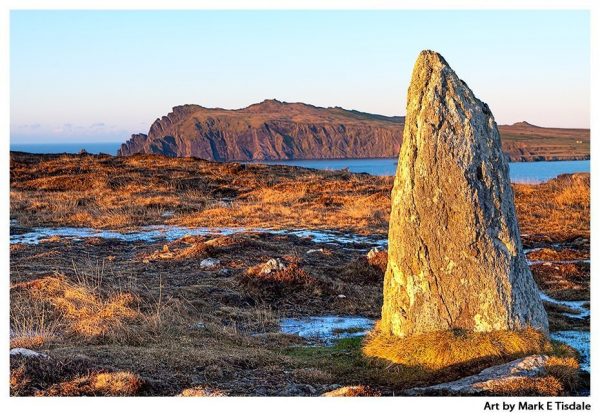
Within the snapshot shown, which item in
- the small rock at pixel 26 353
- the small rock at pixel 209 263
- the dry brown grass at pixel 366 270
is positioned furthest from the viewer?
the small rock at pixel 209 263

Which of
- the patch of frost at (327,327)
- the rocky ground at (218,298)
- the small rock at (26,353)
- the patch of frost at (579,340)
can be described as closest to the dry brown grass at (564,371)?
the rocky ground at (218,298)

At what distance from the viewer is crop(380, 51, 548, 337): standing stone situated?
8.45m

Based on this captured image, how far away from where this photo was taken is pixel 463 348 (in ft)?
27.2

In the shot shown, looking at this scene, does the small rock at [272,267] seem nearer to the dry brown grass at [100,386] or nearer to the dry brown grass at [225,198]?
the dry brown grass at [100,386]

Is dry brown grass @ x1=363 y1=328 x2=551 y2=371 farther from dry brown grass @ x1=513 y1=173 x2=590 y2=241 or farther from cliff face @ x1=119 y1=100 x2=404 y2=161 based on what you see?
cliff face @ x1=119 y1=100 x2=404 y2=161

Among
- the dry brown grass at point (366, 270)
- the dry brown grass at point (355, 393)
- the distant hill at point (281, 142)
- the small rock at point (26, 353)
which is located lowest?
the dry brown grass at point (366, 270)

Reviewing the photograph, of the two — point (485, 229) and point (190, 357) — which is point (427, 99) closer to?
point (485, 229)

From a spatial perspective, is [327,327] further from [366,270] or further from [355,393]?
[355,393]

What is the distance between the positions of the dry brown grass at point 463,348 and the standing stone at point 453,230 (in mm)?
149

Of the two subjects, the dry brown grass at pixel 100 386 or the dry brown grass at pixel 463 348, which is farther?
the dry brown grass at pixel 463 348

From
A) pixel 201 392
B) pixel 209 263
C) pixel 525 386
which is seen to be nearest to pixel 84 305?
pixel 201 392

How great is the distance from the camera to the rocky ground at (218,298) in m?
7.55

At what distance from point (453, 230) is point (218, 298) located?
5.75m

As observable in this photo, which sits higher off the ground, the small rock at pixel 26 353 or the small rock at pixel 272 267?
the small rock at pixel 26 353
